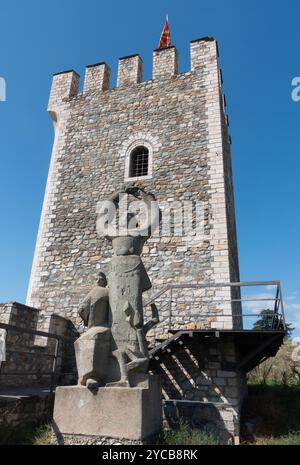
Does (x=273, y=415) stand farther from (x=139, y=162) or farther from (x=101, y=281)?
(x=139, y=162)

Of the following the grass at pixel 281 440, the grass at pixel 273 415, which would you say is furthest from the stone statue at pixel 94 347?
the grass at pixel 273 415

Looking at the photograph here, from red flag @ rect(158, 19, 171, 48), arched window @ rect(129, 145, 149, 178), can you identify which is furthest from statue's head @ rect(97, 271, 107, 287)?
red flag @ rect(158, 19, 171, 48)

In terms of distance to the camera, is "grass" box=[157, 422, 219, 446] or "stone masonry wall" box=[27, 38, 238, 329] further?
"stone masonry wall" box=[27, 38, 238, 329]

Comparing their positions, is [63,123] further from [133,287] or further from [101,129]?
[133,287]

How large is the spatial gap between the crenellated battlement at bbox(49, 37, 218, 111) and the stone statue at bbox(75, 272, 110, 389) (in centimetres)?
867

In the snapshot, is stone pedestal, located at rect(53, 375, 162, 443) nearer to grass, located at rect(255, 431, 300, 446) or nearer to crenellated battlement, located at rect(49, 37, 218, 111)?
grass, located at rect(255, 431, 300, 446)

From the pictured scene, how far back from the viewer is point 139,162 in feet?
33.7

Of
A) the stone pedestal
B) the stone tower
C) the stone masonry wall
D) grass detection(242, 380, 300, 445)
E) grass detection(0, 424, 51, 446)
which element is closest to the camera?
the stone pedestal

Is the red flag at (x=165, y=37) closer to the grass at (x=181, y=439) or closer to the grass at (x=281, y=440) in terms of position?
the grass at (x=281, y=440)

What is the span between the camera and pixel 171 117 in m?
10.2

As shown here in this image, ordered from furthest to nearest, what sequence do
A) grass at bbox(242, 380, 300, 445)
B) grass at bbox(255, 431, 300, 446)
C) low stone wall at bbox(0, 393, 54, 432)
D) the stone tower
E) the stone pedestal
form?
the stone tower, grass at bbox(242, 380, 300, 445), grass at bbox(255, 431, 300, 446), low stone wall at bbox(0, 393, 54, 432), the stone pedestal

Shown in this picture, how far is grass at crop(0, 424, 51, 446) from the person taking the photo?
186 inches
